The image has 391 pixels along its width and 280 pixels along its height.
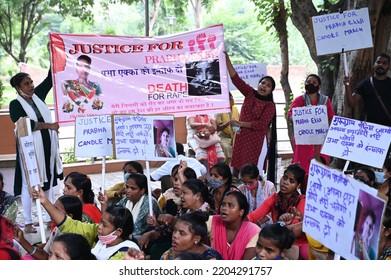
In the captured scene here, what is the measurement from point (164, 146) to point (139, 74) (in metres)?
1.51

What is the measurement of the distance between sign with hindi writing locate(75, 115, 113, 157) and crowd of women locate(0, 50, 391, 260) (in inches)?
11.4

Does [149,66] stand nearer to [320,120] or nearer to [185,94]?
[185,94]

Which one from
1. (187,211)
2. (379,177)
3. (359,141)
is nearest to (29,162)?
(187,211)

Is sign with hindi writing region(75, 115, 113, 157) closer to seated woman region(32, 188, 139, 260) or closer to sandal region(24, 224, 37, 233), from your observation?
seated woman region(32, 188, 139, 260)

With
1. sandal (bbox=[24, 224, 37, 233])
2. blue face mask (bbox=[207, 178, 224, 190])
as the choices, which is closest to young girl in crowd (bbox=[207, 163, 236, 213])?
blue face mask (bbox=[207, 178, 224, 190])

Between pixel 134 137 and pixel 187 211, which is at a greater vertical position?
pixel 134 137

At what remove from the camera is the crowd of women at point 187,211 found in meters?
4.77

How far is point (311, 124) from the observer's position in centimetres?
752

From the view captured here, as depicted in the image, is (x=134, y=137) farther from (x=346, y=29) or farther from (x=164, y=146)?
(x=346, y=29)

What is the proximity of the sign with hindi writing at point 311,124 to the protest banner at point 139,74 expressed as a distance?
0.81 meters

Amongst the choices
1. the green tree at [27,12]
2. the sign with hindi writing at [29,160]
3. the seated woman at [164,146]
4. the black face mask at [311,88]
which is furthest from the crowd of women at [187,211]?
the green tree at [27,12]

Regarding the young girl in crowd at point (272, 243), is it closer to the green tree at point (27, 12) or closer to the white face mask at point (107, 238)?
the white face mask at point (107, 238)

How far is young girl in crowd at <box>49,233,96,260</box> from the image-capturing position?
14.2 feet
